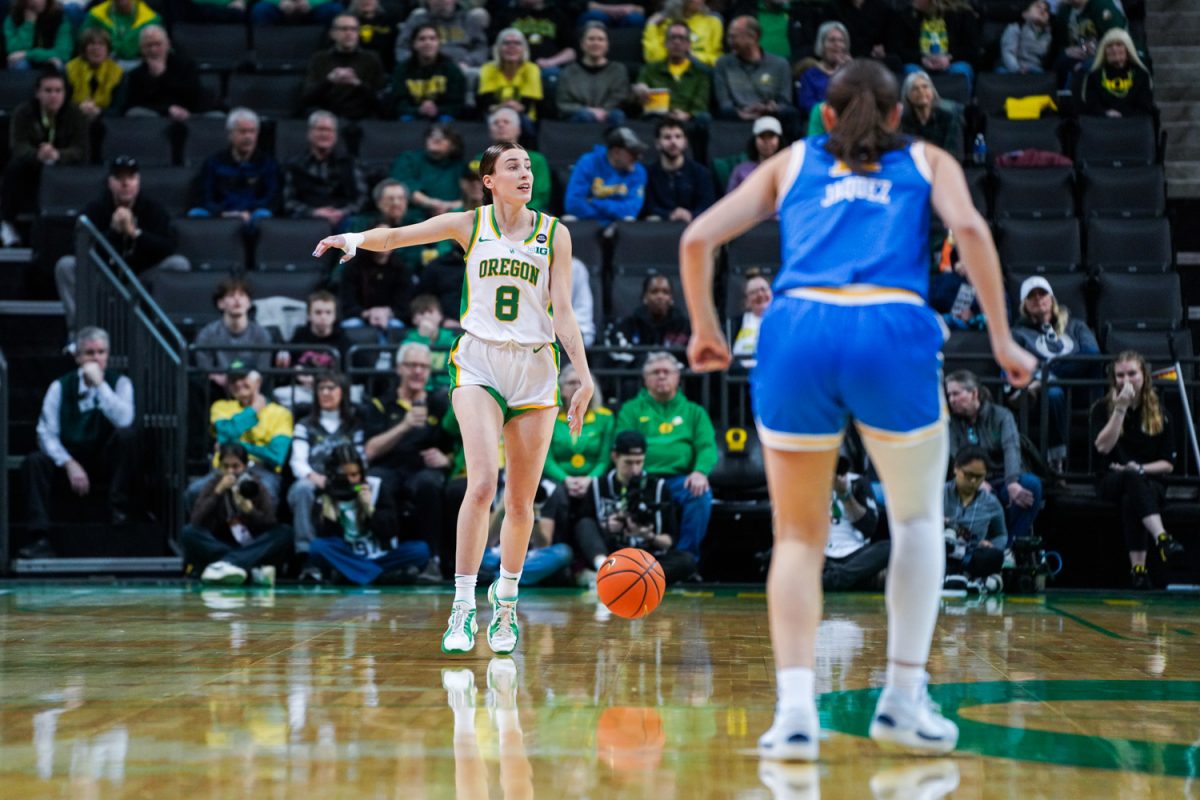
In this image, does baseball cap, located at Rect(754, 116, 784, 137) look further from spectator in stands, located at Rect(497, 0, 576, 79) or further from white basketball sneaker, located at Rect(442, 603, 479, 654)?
white basketball sneaker, located at Rect(442, 603, 479, 654)

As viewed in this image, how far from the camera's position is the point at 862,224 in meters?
4.07

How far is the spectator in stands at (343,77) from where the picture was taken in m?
13.9

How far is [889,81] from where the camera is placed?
407 cm

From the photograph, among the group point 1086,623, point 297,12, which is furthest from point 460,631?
point 297,12

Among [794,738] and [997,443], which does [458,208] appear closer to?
[997,443]

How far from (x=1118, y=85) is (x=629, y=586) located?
8.86 meters

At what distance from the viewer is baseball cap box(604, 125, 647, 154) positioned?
493 inches

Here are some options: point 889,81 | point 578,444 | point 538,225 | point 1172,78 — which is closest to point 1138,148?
point 1172,78

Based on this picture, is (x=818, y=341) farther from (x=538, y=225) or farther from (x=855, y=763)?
(x=538, y=225)

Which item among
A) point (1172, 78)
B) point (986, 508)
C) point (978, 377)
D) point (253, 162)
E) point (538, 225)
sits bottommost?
point (986, 508)

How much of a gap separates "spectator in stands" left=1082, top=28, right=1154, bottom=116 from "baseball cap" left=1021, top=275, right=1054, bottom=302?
10.4 feet

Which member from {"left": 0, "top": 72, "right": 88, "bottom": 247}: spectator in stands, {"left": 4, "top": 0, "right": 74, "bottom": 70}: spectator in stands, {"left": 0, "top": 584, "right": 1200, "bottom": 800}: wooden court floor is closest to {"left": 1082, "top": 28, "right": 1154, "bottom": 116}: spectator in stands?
{"left": 0, "top": 584, "right": 1200, "bottom": 800}: wooden court floor

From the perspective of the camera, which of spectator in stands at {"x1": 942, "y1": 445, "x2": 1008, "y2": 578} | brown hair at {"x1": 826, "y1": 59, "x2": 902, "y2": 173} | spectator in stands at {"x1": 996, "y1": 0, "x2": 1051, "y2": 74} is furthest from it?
spectator in stands at {"x1": 996, "y1": 0, "x2": 1051, "y2": 74}

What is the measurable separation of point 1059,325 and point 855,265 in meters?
7.97
